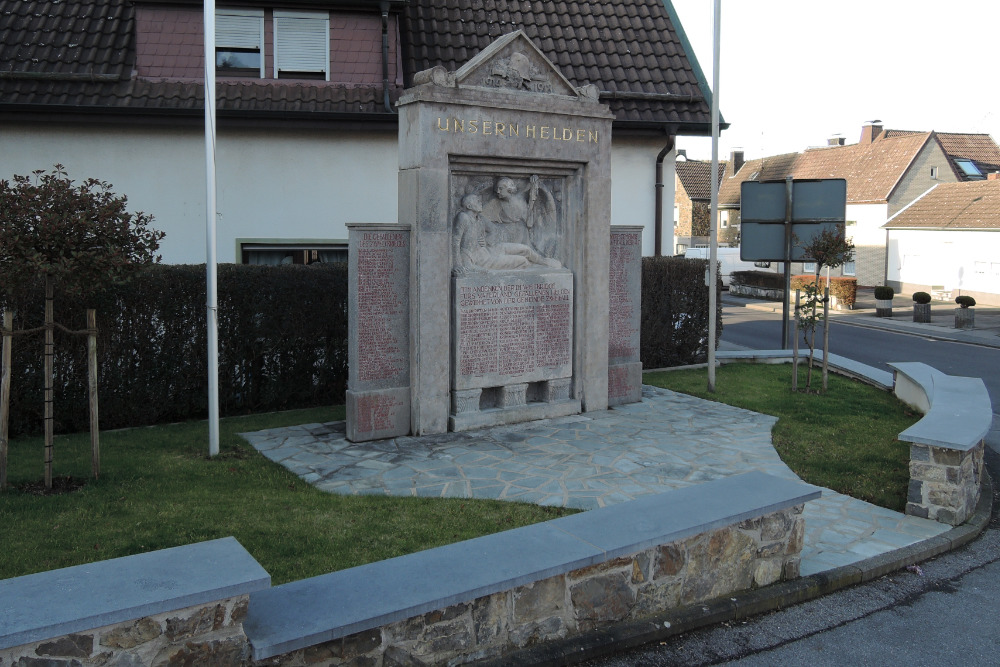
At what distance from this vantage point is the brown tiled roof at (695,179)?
51681 mm

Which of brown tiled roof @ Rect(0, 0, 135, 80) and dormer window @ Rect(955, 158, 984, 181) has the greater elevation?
dormer window @ Rect(955, 158, 984, 181)

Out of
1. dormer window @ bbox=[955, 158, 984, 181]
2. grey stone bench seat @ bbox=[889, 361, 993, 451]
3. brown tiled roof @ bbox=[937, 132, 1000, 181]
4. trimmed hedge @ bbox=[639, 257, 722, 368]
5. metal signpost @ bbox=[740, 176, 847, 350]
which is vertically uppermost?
brown tiled roof @ bbox=[937, 132, 1000, 181]

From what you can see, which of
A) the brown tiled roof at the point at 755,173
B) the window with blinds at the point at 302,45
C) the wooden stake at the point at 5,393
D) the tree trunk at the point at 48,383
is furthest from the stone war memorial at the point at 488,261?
the brown tiled roof at the point at 755,173

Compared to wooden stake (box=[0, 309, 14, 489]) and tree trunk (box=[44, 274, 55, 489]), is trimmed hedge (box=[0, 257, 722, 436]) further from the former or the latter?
wooden stake (box=[0, 309, 14, 489])

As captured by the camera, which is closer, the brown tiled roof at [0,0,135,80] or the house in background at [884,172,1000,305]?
the brown tiled roof at [0,0,135,80]

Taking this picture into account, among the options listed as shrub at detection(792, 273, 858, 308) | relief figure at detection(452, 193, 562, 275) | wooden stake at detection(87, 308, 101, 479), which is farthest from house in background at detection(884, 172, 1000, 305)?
wooden stake at detection(87, 308, 101, 479)

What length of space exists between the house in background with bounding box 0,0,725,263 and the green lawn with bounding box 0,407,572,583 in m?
6.31

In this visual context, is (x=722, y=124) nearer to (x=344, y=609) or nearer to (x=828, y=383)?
(x=828, y=383)

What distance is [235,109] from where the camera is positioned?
1345 centimetres

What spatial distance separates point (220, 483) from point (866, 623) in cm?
541

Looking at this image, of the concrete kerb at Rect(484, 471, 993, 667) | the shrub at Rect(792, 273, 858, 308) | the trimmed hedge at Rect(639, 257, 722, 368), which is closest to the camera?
the concrete kerb at Rect(484, 471, 993, 667)

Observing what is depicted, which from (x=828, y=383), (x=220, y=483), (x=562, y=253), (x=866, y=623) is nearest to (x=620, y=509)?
(x=866, y=623)

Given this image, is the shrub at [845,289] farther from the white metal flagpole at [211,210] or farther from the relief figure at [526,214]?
the white metal flagpole at [211,210]

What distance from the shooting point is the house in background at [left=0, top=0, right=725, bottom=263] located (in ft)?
44.2
